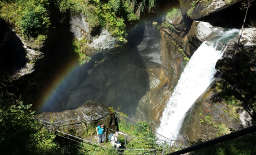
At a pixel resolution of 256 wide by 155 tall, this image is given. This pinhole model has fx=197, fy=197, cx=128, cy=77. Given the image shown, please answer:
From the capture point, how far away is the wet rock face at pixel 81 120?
6.83 m

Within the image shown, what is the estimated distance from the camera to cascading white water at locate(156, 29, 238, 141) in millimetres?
8109

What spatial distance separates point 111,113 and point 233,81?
495 cm

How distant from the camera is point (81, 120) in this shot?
7.25 m

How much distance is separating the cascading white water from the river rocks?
1.23m

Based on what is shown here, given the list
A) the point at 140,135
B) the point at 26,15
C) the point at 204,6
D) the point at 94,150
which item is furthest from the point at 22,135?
the point at 204,6

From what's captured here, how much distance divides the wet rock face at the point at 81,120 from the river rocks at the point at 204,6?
539cm

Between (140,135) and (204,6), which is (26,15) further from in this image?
(204,6)

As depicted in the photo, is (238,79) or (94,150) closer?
(94,150)

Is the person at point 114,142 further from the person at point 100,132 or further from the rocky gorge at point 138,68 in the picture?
the rocky gorge at point 138,68

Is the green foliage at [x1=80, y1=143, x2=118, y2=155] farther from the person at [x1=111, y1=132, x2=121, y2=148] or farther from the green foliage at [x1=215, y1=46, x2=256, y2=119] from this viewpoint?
the green foliage at [x1=215, y1=46, x2=256, y2=119]

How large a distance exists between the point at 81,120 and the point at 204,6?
21.5ft

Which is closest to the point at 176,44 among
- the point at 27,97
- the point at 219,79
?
the point at 219,79

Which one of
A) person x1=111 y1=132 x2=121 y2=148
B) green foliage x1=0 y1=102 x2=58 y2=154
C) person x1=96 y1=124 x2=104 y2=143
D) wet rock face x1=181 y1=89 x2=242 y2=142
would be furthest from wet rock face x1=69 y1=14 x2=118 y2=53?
wet rock face x1=181 y1=89 x2=242 y2=142

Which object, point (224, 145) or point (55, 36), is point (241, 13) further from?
point (55, 36)
